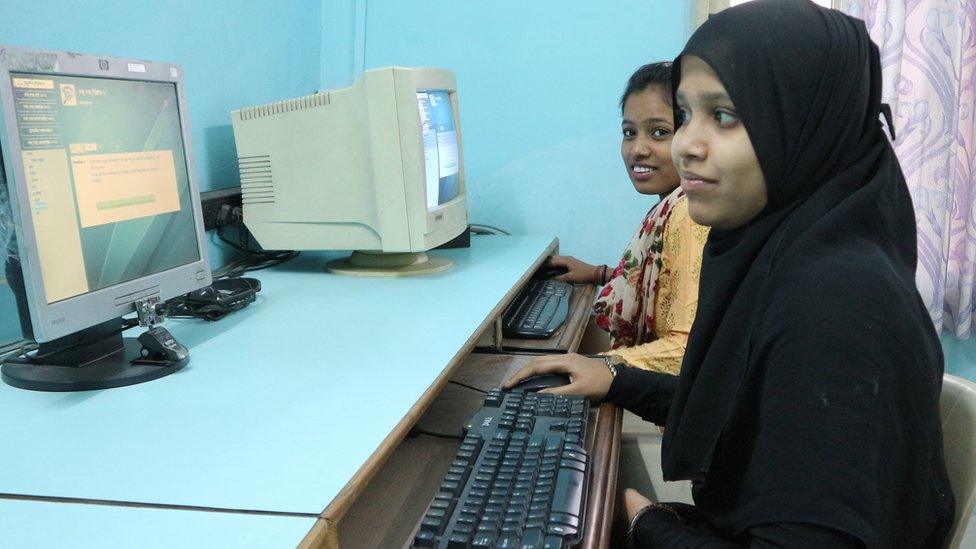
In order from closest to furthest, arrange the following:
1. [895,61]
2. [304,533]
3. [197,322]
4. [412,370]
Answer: [304,533], [412,370], [197,322], [895,61]

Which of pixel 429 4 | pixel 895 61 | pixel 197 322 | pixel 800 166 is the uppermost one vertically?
pixel 429 4

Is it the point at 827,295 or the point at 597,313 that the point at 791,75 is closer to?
the point at 827,295

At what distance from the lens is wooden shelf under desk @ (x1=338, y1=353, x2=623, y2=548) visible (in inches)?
33.3

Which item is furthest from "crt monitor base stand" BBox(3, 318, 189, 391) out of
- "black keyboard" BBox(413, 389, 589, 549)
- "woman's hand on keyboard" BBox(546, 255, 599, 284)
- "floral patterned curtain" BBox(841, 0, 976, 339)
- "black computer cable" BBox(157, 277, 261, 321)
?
"floral patterned curtain" BBox(841, 0, 976, 339)

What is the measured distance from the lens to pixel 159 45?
1.54m

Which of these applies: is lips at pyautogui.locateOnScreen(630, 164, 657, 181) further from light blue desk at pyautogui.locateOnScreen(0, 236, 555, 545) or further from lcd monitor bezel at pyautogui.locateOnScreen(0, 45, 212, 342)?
lcd monitor bezel at pyautogui.locateOnScreen(0, 45, 212, 342)

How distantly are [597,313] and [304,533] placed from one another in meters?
1.09

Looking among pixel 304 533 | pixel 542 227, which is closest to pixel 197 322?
pixel 304 533

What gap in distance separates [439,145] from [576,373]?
771mm

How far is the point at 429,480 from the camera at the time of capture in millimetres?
999

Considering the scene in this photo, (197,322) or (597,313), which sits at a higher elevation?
(197,322)

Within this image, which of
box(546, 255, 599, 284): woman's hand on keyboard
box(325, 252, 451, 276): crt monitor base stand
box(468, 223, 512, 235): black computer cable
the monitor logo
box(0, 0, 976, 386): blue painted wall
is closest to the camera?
the monitor logo

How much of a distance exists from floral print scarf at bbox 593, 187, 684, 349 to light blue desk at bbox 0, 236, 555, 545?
290 millimetres

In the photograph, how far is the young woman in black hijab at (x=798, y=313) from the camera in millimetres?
651
